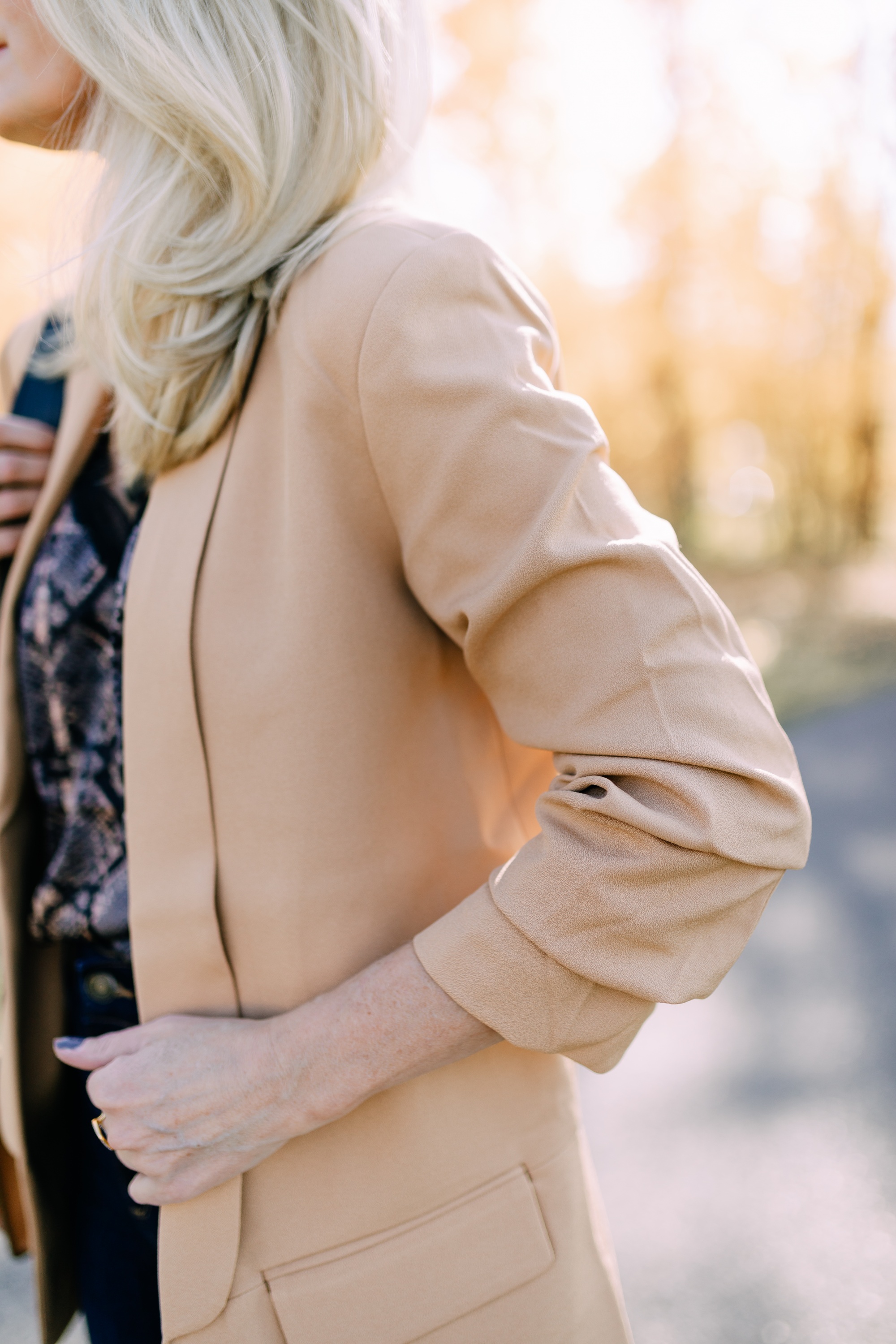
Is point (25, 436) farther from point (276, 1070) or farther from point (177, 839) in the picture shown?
point (276, 1070)

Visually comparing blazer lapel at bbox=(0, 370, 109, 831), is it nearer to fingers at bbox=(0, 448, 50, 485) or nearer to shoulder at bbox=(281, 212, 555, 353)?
fingers at bbox=(0, 448, 50, 485)

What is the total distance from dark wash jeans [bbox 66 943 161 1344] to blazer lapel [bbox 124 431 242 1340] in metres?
0.15

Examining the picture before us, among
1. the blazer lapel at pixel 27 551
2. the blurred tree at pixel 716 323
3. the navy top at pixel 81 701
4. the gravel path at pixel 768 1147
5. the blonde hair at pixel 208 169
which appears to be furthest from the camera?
the blurred tree at pixel 716 323

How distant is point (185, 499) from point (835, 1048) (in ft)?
9.84

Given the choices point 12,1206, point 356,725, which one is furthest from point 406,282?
point 12,1206

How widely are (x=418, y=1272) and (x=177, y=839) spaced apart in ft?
1.72

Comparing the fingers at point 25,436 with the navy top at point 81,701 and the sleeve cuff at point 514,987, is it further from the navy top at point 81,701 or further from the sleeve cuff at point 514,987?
the sleeve cuff at point 514,987

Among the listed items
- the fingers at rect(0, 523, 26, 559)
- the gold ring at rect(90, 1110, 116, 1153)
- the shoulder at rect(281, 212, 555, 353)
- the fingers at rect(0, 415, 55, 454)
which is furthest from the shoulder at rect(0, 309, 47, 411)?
the gold ring at rect(90, 1110, 116, 1153)

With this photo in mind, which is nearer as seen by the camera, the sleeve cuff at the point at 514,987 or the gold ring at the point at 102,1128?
the sleeve cuff at the point at 514,987

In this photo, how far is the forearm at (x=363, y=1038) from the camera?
36.2 inches

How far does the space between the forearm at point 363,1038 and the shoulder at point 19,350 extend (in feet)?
3.79

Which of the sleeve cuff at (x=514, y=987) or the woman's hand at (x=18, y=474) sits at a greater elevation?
the woman's hand at (x=18, y=474)

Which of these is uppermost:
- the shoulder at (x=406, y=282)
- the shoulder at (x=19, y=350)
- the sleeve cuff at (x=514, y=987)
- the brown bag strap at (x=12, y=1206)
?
the shoulder at (x=406, y=282)

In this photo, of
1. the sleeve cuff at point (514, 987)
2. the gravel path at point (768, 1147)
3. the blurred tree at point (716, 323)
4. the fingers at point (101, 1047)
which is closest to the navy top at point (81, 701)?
the fingers at point (101, 1047)
